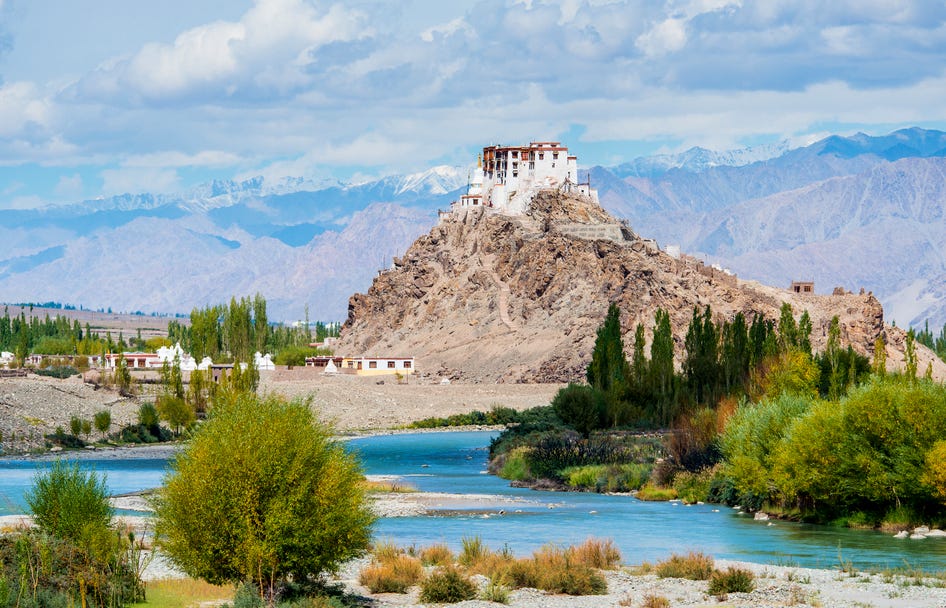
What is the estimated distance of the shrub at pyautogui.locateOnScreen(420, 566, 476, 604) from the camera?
1220 inches

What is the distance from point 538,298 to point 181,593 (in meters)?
133

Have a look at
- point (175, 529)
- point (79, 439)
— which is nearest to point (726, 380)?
point (79, 439)

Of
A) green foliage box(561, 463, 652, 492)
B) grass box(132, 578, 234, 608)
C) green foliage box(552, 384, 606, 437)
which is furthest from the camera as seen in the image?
green foliage box(552, 384, 606, 437)

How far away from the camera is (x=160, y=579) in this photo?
3362 cm

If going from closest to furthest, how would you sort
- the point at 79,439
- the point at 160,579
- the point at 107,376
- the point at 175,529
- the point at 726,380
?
1. the point at 175,529
2. the point at 160,579
3. the point at 726,380
4. the point at 79,439
5. the point at 107,376

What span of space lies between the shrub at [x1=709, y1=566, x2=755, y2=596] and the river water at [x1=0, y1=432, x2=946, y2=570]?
624 cm

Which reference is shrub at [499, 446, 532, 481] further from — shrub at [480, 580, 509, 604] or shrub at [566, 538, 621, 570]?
shrub at [480, 580, 509, 604]

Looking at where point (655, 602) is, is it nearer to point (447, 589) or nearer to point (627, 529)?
point (447, 589)

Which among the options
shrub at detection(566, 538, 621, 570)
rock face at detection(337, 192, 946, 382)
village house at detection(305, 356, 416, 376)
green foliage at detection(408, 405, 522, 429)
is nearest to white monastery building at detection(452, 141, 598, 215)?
rock face at detection(337, 192, 946, 382)

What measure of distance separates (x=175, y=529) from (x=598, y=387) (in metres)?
62.2

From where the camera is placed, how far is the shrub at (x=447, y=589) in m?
31.0

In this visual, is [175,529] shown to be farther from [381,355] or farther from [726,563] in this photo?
[381,355]

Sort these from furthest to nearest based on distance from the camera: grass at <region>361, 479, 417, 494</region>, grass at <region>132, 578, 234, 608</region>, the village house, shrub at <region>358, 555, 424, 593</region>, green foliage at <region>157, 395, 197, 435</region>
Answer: the village house < green foliage at <region>157, 395, 197, 435</region> < grass at <region>361, 479, 417, 494</region> < shrub at <region>358, 555, 424, 593</region> < grass at <region>132, 578, 234, 608</region>

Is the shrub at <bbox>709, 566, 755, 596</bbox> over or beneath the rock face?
beneath
